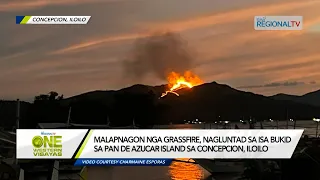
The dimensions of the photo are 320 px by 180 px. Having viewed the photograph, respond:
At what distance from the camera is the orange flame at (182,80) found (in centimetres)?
466

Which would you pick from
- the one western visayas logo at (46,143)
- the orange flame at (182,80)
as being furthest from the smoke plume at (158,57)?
the one western visayas logo at (46,143)

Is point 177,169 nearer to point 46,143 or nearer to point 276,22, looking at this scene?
point 46,143

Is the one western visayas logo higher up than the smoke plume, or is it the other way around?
the smoke plume

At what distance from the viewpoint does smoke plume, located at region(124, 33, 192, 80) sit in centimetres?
461

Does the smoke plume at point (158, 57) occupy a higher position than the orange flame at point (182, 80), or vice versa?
the smoke plume at point (158, 57)

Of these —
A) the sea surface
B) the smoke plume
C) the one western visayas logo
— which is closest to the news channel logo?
the smoke plume

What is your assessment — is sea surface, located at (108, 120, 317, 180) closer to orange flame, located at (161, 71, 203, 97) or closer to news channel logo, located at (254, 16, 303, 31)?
orange flame, located at (161, 71, 203, 97)

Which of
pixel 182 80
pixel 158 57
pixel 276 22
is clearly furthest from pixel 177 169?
pixel 276 22

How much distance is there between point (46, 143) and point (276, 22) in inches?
71.4

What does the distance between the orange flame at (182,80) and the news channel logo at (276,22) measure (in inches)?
21.8

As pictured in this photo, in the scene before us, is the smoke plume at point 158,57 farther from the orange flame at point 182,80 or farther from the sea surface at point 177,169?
the sea surface at point 177,169

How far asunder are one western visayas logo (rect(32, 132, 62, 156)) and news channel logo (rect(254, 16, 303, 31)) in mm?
1597

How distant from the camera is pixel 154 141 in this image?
182 inches

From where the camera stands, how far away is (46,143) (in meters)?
4.61
